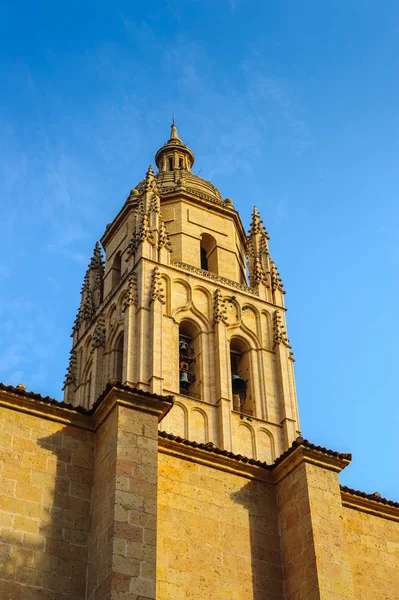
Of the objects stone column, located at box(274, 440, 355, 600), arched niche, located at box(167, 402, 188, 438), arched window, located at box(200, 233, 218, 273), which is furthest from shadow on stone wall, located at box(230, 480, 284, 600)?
arched window, located at box(200, 233, 218, 273)

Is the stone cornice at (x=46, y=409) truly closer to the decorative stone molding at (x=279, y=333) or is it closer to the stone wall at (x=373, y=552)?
the stone wall at (x=373, y=552)

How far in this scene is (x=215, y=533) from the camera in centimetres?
1405

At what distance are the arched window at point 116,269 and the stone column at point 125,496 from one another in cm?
2305

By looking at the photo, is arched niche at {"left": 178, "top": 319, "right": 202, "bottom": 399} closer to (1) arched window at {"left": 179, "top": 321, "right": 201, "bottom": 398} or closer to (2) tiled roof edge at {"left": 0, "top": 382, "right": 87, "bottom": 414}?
(1) arched window at {"left": 179, "top": 321, "right": 201, "bottom": 398}

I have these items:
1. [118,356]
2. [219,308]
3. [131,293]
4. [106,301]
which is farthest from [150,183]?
[118,356]

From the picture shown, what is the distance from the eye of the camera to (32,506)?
1272 cm

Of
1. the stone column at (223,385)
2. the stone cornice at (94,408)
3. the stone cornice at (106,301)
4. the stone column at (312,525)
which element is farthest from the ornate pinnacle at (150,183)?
the stone cornice at (94,408)

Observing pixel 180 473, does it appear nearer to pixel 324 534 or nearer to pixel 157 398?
pixel 157 398

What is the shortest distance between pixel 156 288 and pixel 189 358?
249cm

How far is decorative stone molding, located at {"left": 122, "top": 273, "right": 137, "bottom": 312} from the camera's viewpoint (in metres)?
31.8

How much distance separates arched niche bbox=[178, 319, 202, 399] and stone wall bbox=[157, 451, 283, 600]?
1585 centimetres

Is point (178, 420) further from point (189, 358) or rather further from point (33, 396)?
point (33, 396)

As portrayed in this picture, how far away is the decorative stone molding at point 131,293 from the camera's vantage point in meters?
31.8

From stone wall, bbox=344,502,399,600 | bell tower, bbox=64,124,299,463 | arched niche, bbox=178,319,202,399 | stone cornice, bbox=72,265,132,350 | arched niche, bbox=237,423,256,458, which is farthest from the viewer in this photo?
stone cornice, bbox=72,265,132,350
